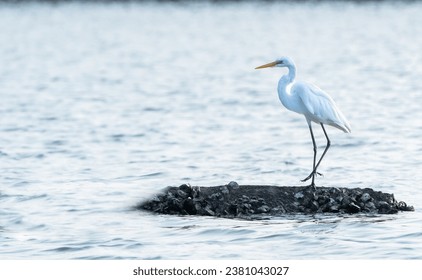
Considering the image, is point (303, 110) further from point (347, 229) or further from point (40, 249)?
point (40, 249)

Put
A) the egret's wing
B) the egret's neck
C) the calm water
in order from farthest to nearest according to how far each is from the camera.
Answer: the egret's neck
the egret's wing
the calm water

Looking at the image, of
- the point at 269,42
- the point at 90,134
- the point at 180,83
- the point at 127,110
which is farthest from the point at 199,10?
the point at 90,134

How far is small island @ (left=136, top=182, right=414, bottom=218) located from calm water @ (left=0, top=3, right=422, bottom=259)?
0.56ft

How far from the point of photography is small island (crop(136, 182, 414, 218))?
50.1 ft

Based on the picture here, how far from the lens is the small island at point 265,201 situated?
15273 mm

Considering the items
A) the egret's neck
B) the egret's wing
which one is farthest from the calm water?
the egret's neck

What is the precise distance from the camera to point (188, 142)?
2566 cm

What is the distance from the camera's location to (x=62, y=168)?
71.0ft

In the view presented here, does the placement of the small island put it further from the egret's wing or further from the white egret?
the egret's wing

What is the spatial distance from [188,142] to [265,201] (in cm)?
1049

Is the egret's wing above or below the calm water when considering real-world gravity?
above

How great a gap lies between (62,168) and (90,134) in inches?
229

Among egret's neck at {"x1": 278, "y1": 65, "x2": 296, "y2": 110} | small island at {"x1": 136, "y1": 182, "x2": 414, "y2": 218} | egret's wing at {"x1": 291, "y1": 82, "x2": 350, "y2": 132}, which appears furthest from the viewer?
egret's neck at {"x1": 278, "y1": 65, "x2": 296, "y2": 110}

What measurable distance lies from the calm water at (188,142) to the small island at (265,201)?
0.17 metres
